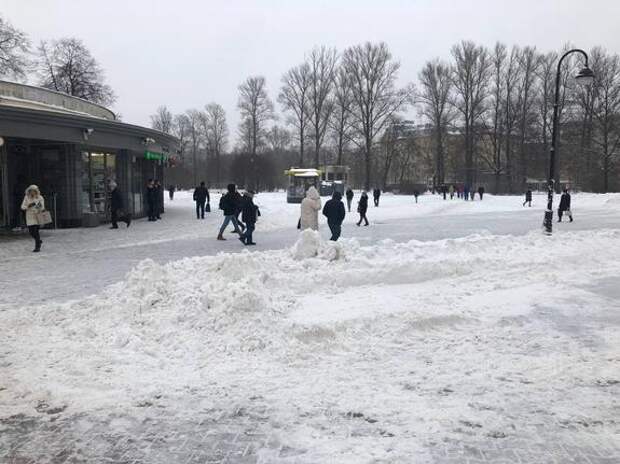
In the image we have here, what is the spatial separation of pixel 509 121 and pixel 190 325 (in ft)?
223

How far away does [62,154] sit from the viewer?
19.4 metres

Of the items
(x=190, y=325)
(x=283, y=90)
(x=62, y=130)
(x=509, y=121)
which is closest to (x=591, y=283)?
(x=190, y=325)

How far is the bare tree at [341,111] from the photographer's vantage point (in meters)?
70.2

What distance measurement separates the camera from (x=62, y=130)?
1802 centimetres

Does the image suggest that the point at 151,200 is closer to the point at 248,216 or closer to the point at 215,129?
the point at 248,216

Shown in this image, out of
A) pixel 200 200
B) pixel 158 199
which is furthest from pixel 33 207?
pixel 158 199

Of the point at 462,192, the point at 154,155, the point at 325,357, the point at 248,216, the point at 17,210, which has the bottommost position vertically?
the point at 325,357

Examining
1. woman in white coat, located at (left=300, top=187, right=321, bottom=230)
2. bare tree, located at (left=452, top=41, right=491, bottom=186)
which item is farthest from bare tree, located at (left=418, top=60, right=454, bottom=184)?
woman in white coat, located at (left=300, top=187, right=321, bottom=230)

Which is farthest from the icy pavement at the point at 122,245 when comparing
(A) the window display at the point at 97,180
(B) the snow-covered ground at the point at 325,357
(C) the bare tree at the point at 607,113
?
(C) the bare tree at the point at 607,113

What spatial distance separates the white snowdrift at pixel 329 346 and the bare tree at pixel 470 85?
60521 mm

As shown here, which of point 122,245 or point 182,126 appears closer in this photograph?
point 122,245

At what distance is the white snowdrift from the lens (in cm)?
454

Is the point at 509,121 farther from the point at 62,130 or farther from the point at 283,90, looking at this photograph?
A: the point at 62,130

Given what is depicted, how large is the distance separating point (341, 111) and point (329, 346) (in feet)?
223
